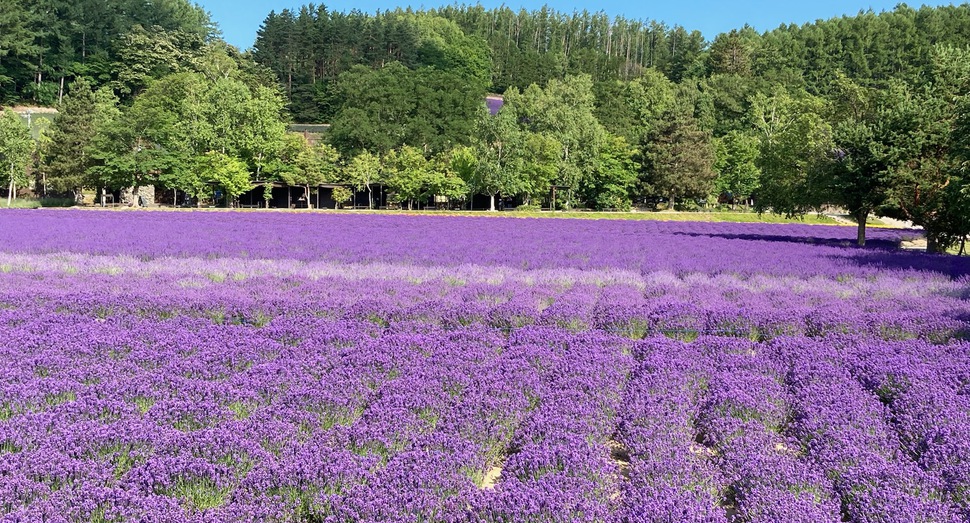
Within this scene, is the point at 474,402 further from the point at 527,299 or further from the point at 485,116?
the point at 485,116

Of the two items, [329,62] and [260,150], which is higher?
[329,62]

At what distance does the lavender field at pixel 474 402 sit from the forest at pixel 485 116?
1545cm

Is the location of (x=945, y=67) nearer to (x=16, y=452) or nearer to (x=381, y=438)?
(x=381, y=438)

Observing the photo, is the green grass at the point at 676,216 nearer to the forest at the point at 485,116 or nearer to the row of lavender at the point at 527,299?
the forest at the point at 485,116

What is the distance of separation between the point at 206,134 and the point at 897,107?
157ft

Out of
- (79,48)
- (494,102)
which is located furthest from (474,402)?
(494,102)

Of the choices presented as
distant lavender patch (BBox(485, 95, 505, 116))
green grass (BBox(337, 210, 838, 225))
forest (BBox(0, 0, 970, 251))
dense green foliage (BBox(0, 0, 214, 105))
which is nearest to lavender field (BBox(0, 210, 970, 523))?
forest (BBox(0, 0, 970, 251))

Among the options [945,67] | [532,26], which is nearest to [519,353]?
[945,67]

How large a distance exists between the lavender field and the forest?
1545 centimetres

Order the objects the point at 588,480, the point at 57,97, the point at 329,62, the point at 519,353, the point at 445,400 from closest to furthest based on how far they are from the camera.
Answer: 1. the point at 588,480
2. the point at 445,400
3. the point at 519,353
4. the point at 57,97
5. the point at 329,62

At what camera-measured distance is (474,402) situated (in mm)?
6125

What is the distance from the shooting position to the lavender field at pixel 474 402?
4395 millimetres

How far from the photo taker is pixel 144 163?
51844 millimetres

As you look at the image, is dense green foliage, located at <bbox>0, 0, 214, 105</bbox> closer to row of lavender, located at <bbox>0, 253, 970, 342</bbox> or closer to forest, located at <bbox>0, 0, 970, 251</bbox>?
forest, located at <bbox>0, 0, 970, 251</bbox>
